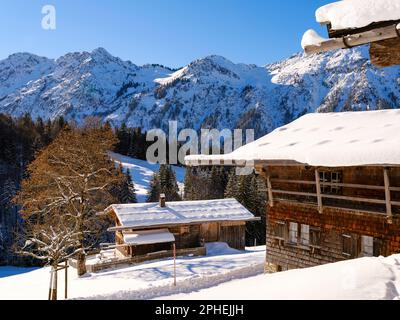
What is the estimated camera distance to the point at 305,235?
1534 cm

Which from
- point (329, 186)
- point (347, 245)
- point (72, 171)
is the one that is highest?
point (72, 171)

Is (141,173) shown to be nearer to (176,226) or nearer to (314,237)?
(176,226)

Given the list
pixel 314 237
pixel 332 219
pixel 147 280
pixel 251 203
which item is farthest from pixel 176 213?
pixel 251 203

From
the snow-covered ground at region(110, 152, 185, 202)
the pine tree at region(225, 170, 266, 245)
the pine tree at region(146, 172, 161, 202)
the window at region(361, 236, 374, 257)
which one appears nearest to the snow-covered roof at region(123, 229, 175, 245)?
the window at region(361, 236, 374, 257)

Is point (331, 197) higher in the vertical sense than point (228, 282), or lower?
higher

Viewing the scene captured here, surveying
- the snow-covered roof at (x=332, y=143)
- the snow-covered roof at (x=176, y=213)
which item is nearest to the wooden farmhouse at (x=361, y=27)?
the snow-covered roof at (x=332, y=143)

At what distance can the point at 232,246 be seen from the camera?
31469 millimetres

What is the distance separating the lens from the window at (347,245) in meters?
13.5

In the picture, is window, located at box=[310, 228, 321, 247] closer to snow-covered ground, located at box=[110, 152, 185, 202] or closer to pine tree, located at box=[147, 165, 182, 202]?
pine tree, located at box=[147, 165, 182, 202]

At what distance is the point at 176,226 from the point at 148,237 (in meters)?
2.92

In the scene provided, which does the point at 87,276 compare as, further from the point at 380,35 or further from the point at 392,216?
the point at 380,35

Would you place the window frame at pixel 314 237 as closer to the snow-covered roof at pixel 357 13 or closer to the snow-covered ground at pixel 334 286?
the snow-covered ground at pixel 334 286

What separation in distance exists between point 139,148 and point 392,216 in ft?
283
